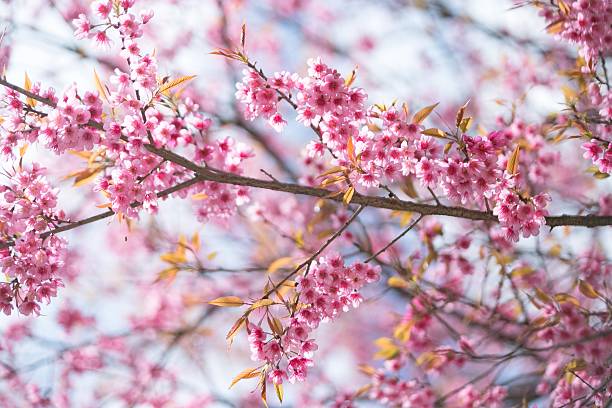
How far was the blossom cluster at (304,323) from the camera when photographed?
2.69m

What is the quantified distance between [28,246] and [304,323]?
124 cm

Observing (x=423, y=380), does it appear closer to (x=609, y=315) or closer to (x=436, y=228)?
(x=436, y=228)

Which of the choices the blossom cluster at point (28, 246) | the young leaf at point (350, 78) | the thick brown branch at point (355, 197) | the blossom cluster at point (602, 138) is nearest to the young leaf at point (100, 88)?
the thick brown branch at point (355, 197)

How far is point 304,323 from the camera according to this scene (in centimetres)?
271

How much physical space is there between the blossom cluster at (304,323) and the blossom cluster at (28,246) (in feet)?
3.11

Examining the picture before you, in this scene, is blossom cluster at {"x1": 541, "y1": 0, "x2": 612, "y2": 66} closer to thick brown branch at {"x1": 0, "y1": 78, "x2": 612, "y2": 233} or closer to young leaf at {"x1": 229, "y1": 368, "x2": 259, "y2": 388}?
thick brown branch at {"x1": 0, "y1": 78, "x2": 612, "y2": 233}

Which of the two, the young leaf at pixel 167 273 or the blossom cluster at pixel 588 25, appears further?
the young leaf at pixel 167 273

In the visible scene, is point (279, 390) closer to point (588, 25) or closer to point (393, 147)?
point (393, 147)

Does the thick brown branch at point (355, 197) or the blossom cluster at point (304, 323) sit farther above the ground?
the thick brown branch at point (355, 197)

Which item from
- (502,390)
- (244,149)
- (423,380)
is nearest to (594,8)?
(244,149)

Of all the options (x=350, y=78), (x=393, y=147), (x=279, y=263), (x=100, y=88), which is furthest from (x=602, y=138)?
(x=100, y=88)

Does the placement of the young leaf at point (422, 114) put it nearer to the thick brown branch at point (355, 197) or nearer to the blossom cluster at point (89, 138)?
the thick brown branch at point (355, 197)

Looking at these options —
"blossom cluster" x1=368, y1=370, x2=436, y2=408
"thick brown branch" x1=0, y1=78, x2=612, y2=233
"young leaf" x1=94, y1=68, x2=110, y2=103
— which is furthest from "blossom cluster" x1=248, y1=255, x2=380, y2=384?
"blossom cluster" x1=368, y1=370, x2=436, y2=408

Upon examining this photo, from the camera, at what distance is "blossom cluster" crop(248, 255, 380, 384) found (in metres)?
2.69
